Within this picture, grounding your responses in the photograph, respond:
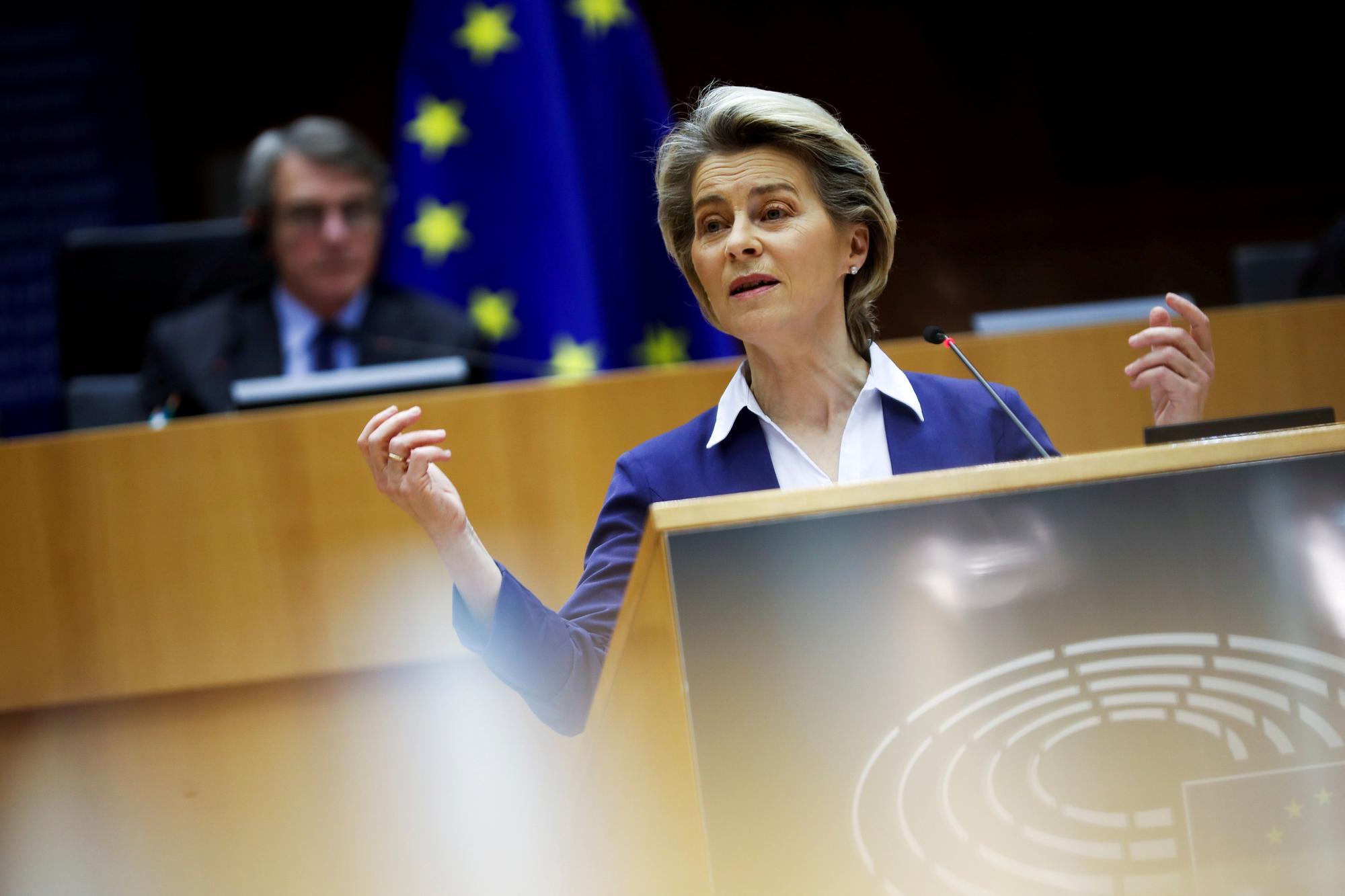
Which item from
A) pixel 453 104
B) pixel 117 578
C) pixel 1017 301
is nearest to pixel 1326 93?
pixel 1017 301

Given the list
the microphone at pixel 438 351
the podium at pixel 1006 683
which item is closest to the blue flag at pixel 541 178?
the microphone at pixel 438 351

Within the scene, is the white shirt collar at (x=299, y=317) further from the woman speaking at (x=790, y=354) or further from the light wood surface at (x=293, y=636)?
the woman speaking at (x=790, y=354)

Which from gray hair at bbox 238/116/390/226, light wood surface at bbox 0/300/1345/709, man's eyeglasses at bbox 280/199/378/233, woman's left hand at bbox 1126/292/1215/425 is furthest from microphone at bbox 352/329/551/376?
woman's left hand at bbox 1126/292/1215/425

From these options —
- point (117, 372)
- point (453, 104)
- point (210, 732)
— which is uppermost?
point (453, 104)

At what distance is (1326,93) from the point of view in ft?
13.7

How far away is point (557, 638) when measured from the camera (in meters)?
1.29

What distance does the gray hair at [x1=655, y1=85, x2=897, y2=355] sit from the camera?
1.51 metres

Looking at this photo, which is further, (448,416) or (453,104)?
(453,104)

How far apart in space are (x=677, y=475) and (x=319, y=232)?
1.65 meters

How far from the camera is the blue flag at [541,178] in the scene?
2.84 metres

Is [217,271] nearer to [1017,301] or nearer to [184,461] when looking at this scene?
[184,461]

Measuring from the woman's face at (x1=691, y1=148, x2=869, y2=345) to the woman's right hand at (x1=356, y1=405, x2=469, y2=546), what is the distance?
388mm

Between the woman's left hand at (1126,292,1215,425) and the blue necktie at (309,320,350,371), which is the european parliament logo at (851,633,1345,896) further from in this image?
the blue necktie at (309,320,350,371)

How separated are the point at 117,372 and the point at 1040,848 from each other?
2604 mm
